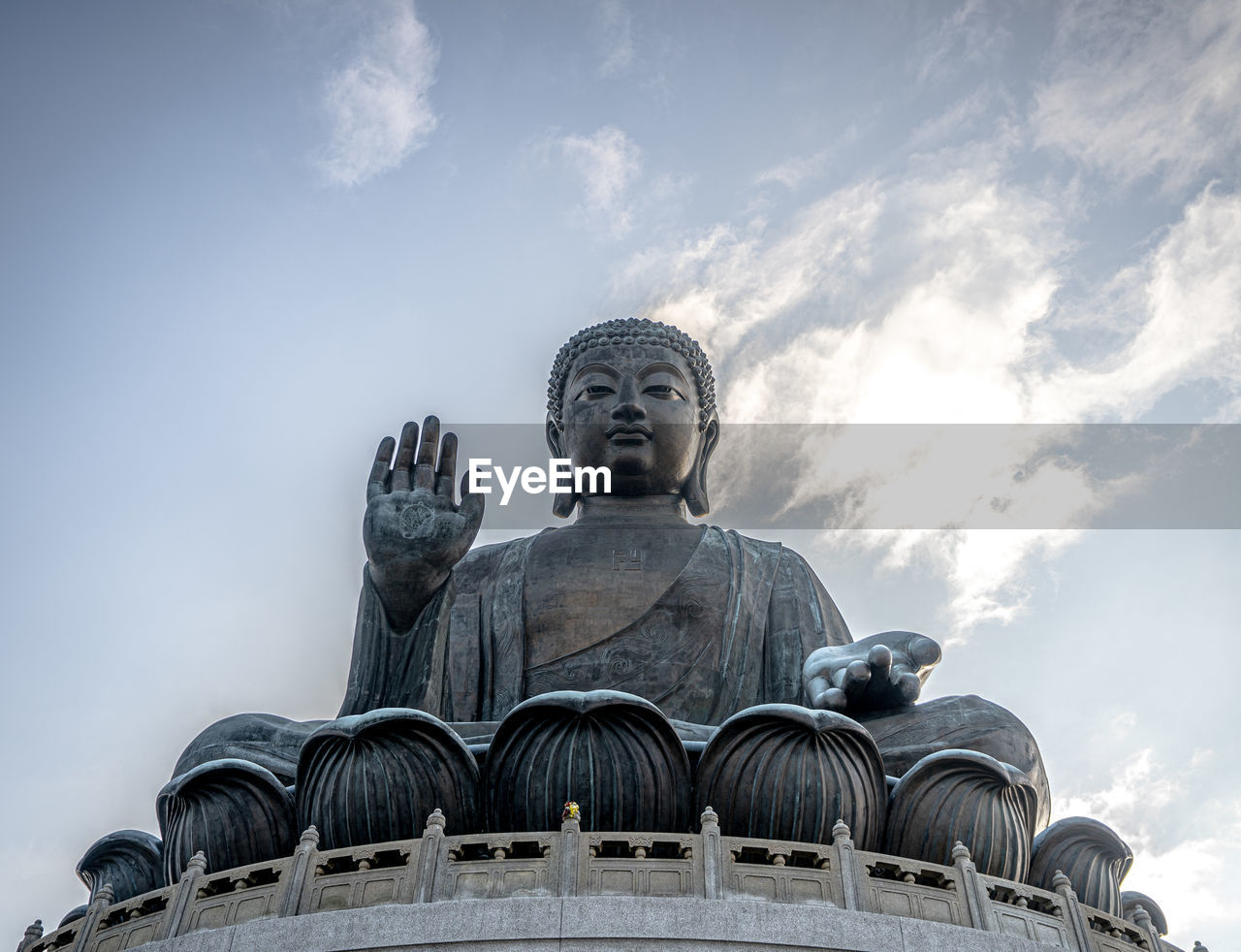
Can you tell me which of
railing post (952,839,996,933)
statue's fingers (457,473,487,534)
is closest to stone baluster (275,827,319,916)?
statue's fingers (457,473,487,534)

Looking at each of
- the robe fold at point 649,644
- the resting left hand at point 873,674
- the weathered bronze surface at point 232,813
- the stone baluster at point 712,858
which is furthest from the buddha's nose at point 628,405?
the stone baluster at point 712,858

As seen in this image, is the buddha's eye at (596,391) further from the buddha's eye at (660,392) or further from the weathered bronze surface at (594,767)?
the weathered bronze surface at (594,767)

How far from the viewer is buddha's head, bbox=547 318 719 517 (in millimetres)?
12664

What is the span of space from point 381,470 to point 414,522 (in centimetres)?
50

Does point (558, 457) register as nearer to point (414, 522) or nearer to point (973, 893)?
point (414, 522)

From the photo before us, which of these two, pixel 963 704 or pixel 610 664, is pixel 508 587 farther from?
pixel 963 704

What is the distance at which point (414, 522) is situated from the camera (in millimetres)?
9984

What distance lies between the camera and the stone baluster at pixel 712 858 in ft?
24.7

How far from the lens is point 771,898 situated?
7613 millimetres

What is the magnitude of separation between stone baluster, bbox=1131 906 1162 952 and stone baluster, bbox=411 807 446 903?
3.60 m

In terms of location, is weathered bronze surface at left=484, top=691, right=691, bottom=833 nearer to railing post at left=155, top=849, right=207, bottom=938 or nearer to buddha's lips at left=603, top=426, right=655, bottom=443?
railing post at left=155, top=849, right=207, bottom=938

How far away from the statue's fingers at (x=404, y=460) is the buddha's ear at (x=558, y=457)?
284 centimetres

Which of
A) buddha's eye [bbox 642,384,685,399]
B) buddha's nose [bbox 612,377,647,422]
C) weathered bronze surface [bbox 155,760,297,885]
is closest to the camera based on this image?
weathered bronze surface [bbox 155,760,297,885]

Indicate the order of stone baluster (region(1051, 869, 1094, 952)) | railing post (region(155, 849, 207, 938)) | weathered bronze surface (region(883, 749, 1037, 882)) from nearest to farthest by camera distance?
railing post (region(155, 849, 207, 938))
stone baluster (region(1051, 869, 1094, 952))
weathered bronze surface (region(883, 749, 1037, 882))
